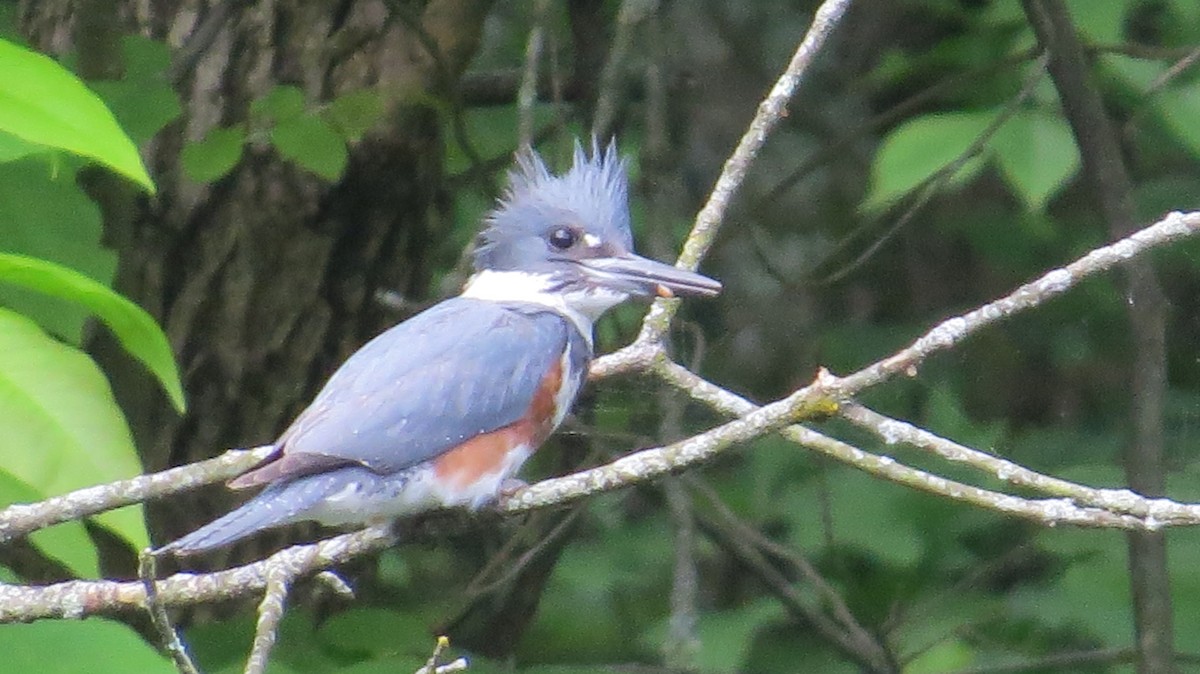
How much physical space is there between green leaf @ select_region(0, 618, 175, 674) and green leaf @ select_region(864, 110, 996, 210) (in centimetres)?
175

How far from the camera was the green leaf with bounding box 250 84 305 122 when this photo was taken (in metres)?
2.50

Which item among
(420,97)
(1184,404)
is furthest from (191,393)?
(1184,404)

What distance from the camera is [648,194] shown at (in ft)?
10.3

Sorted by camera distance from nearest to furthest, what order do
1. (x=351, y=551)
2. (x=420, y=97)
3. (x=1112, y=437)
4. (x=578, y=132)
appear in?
(x=351, y=551), (x=420, y=97), (x=578, y=132), (x=1112, y=437)

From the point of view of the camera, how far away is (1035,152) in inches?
111

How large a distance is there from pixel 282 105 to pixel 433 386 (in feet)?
1.79

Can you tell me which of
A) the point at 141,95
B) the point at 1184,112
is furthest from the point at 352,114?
the point at 1184,112

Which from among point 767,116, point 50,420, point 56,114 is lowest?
point 50,420

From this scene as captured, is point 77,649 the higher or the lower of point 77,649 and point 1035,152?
the lower

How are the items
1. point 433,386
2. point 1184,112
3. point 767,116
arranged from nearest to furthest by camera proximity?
point 767,116, point 433,386, point 1184,112

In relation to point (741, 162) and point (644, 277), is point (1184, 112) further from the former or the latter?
point (741, 162)

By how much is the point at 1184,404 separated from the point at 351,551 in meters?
2.45

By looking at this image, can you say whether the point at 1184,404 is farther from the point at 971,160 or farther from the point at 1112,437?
the point at 971,160

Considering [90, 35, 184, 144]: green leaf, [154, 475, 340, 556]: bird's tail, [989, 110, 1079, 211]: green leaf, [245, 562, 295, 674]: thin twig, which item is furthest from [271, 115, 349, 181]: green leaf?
[989, 110, 1079, 211]: green leaf
